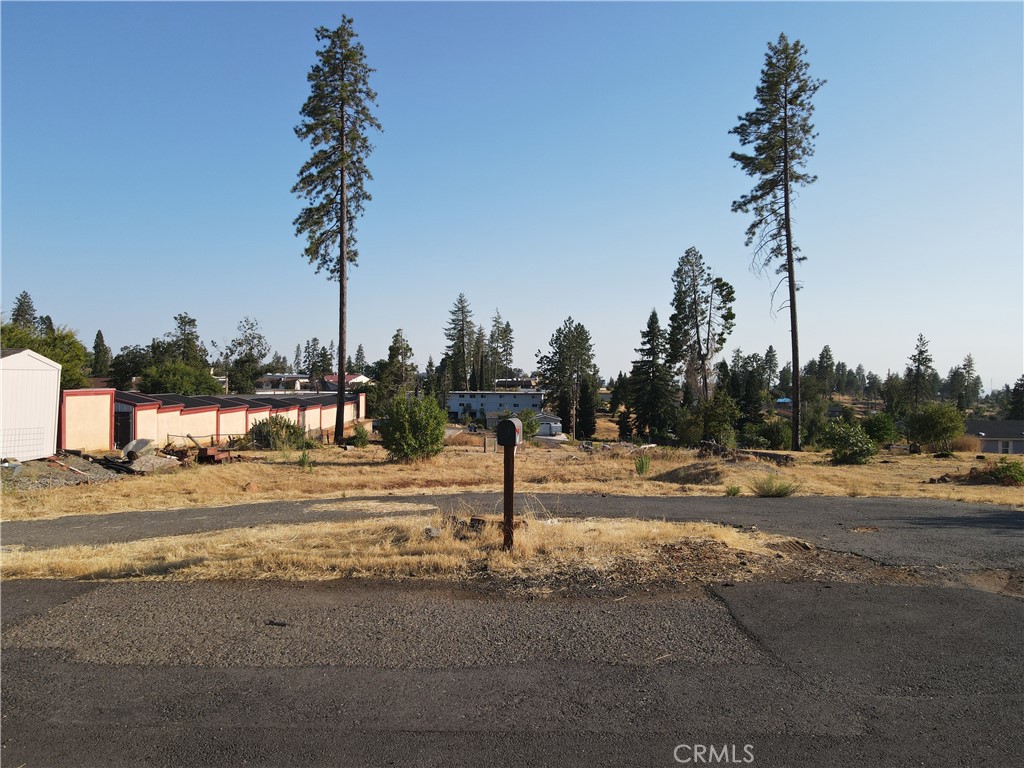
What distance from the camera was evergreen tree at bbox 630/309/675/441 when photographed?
6419 centimetres

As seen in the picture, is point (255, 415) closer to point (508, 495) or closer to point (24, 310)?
point (508, 495)

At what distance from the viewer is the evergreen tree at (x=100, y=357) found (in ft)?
354

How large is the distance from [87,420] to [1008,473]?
104ft

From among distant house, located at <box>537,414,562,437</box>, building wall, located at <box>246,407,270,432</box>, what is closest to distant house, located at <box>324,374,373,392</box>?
distant house, located at <box>537,414,562,437</box>

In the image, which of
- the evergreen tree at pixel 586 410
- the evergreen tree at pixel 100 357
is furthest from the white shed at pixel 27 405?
the evergreen tree at pixel 100 357

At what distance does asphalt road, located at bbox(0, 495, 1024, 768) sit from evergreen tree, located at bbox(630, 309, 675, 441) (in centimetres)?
5861

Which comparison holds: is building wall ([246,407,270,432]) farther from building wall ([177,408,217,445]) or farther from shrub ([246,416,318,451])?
shrub ([246,416,318,451])

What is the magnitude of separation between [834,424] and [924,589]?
21.6 m

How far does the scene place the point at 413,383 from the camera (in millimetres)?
65000

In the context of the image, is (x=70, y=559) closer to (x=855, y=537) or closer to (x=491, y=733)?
(x=491, y=733)

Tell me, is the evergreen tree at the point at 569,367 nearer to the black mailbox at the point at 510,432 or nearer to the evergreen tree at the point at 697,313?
the evergreen tree at the point at 697,313

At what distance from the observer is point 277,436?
2936 cm

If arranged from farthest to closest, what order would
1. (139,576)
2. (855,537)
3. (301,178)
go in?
(301,178) < (855,537) < (139,576)

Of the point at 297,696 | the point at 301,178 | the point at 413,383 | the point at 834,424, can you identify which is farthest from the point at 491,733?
the point at 413,383
